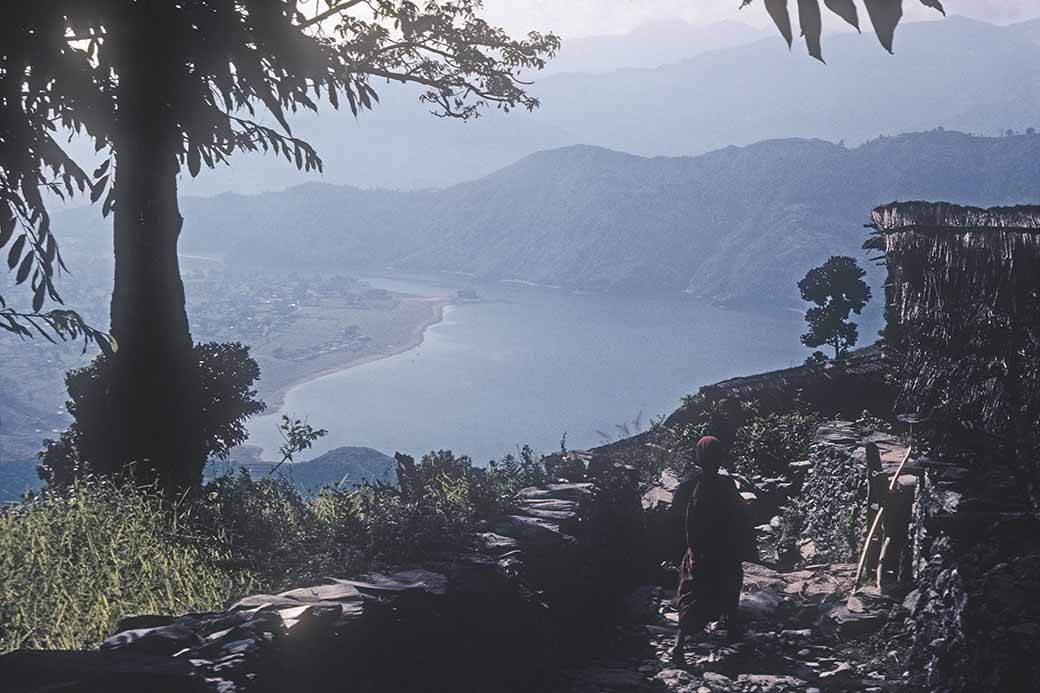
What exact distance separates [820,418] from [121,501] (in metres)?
12.3

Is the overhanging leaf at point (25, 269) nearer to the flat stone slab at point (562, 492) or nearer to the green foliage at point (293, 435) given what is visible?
the green foliage at point (293, 435)

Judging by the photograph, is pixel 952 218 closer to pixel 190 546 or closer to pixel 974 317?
pixel 974 317

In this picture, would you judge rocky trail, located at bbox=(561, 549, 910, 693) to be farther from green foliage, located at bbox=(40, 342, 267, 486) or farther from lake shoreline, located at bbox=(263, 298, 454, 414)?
lake shoreline, located at bbox=(263, 298, 454, 414)

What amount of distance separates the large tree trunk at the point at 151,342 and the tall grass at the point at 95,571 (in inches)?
112

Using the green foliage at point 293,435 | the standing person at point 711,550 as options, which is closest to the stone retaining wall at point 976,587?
the standing person at point 711,550

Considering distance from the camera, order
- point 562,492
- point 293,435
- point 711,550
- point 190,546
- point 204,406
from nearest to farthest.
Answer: point 190,546
point 711,550
point 562,492
point 293,435
point 204,406

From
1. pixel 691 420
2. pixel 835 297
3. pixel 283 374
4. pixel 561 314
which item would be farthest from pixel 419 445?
pixel 691 420

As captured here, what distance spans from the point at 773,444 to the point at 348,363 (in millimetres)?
145473

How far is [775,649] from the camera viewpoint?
22.7 feet

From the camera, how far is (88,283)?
199 meters

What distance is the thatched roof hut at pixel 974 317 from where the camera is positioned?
7.91 metres

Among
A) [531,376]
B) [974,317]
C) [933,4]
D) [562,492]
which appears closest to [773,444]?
[974,317]

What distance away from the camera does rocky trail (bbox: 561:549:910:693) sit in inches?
246

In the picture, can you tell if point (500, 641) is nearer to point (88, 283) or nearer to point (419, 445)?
point (419, 445)
